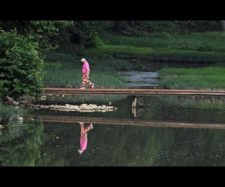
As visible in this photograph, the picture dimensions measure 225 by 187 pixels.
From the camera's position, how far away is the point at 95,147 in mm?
19922

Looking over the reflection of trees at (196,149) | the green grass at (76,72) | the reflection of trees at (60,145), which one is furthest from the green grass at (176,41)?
the reflection of trees at (60,145)

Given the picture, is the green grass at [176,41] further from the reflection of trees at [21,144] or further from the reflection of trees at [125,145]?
the reflection of trees at [21,144]

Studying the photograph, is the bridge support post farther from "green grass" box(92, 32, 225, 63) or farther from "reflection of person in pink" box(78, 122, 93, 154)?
"green grass" box(92, 32, 225, 63)

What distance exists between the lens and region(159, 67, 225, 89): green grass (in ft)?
118

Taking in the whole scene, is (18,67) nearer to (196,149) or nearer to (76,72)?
(196,149)

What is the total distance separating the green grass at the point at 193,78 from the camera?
1415 inches

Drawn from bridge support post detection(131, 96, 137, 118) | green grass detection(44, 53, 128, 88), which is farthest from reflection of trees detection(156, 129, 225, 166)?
green grass detection(44, 53, 128, 88)

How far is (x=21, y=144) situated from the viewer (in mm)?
20172

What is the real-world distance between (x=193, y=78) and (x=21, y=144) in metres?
19.8

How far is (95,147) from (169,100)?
13.4 meters
